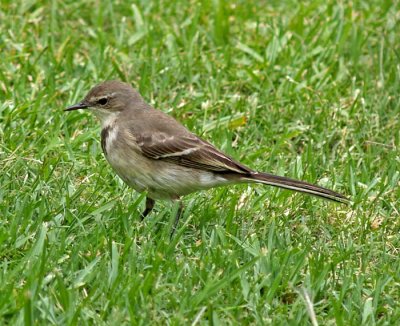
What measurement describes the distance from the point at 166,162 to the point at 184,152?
0.52ft

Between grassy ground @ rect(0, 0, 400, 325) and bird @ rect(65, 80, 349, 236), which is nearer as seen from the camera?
grassy ground @ rect(0, 0, 400, 325)

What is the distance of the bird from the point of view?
290 inches

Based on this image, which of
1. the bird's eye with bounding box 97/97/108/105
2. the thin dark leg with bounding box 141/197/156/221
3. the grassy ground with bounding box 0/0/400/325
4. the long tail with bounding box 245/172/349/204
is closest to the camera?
the grassy ground with bounding box 0/0/400/325

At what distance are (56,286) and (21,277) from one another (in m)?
0.28

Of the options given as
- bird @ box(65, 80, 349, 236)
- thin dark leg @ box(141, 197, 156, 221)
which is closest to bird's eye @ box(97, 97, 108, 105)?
bird @ box(65, 80, 349, 236)

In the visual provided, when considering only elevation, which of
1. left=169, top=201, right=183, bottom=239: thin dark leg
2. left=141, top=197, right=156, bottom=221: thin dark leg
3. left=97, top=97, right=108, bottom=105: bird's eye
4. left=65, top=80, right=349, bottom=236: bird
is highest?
left=97, top=97, right=108, bottom=105: bird's eye

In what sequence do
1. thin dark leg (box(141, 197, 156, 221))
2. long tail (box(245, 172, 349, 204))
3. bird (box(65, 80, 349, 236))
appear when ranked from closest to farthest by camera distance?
long tail (box(245, 172, 349, 204)) → bird (box(65, 80, 349, 236)) → thin dark leg (box(141, 197, 156, 221))

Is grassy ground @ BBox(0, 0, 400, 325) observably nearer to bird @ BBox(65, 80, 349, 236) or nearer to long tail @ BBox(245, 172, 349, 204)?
bird @ BBox(65, 80, 349, 236)

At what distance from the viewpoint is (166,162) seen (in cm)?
753

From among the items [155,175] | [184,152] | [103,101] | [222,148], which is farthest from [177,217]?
[222,148]

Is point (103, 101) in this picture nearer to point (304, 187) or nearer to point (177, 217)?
point (177, 217)

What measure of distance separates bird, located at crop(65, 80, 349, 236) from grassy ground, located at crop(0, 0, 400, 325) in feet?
0.73

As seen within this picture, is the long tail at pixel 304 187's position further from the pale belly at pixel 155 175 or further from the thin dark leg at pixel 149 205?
the thin dark leg at pixel 149 205

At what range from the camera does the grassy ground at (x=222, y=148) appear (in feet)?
20.0
